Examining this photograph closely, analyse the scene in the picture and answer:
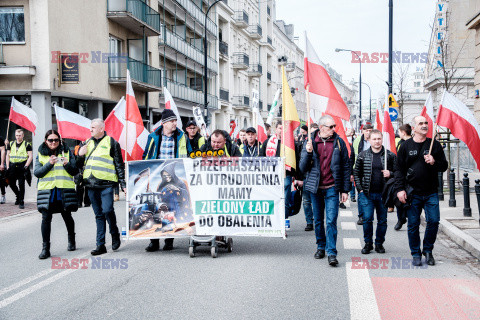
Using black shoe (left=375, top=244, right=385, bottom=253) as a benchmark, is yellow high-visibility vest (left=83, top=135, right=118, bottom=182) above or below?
above

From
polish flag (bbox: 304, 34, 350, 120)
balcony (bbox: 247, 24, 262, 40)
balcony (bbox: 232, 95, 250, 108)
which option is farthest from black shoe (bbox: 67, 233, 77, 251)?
balcony (bbox: 247, 24, 262, 40)

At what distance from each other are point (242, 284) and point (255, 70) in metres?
55.1

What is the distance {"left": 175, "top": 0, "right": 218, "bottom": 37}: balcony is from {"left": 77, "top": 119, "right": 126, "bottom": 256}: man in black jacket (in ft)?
103

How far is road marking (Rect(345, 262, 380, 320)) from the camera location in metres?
5.02

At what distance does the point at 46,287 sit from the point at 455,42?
137 feet

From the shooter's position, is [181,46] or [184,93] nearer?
[184,93]

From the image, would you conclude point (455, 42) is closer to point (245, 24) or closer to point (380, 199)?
point (245, 24)

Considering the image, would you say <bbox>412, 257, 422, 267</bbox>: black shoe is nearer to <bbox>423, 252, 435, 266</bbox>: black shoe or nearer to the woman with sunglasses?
<bbox>423, 252, 435, 266</bbox>: black shoe

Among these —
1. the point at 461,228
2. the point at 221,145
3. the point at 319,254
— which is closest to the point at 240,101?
the point at 461,228

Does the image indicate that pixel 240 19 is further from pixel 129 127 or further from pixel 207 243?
pixel 207 243

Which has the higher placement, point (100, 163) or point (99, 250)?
point (100, 163)

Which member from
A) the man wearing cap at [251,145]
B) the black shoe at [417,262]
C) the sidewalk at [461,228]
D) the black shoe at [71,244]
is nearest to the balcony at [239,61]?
Answer: the sidewalk at [461,228]

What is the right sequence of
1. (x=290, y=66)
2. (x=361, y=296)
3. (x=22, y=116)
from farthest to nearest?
(x=290, y=66) → (x=22, y=116) → (x=361, y=296)

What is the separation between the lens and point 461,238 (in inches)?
342
